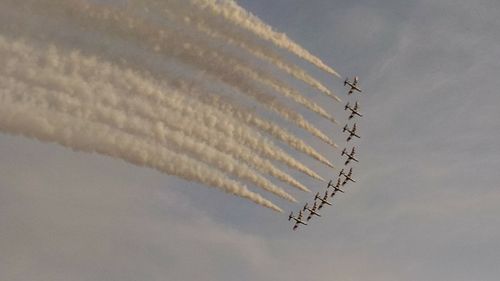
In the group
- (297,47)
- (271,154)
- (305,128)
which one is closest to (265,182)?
(271,154)

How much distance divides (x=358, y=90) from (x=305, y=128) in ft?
64.1

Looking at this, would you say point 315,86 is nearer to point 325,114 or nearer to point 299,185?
point 325,114

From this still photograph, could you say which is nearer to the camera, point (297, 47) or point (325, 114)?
point (297, 47)

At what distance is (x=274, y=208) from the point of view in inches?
2210

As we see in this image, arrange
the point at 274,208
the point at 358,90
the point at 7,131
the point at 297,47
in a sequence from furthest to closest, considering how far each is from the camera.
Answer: the point at 358,90 → the point at 274,208 → the point at 297,47 → the point at 7,131

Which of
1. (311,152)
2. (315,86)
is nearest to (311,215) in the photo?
(311,152)

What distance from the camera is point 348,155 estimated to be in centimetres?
7969

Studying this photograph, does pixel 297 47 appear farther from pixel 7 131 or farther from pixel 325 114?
pixel 7 131

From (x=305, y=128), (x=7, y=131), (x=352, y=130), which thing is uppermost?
(x=352, y=130)

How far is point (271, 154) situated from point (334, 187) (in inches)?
998

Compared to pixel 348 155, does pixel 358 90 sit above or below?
above

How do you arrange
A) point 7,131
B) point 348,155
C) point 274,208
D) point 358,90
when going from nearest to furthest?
point 7,131 < point 274,208 < point 358,90 < point 348,155

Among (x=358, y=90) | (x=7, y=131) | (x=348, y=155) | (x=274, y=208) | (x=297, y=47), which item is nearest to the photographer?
(x=7, y=131)

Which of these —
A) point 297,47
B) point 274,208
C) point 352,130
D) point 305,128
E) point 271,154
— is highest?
point 352,130
